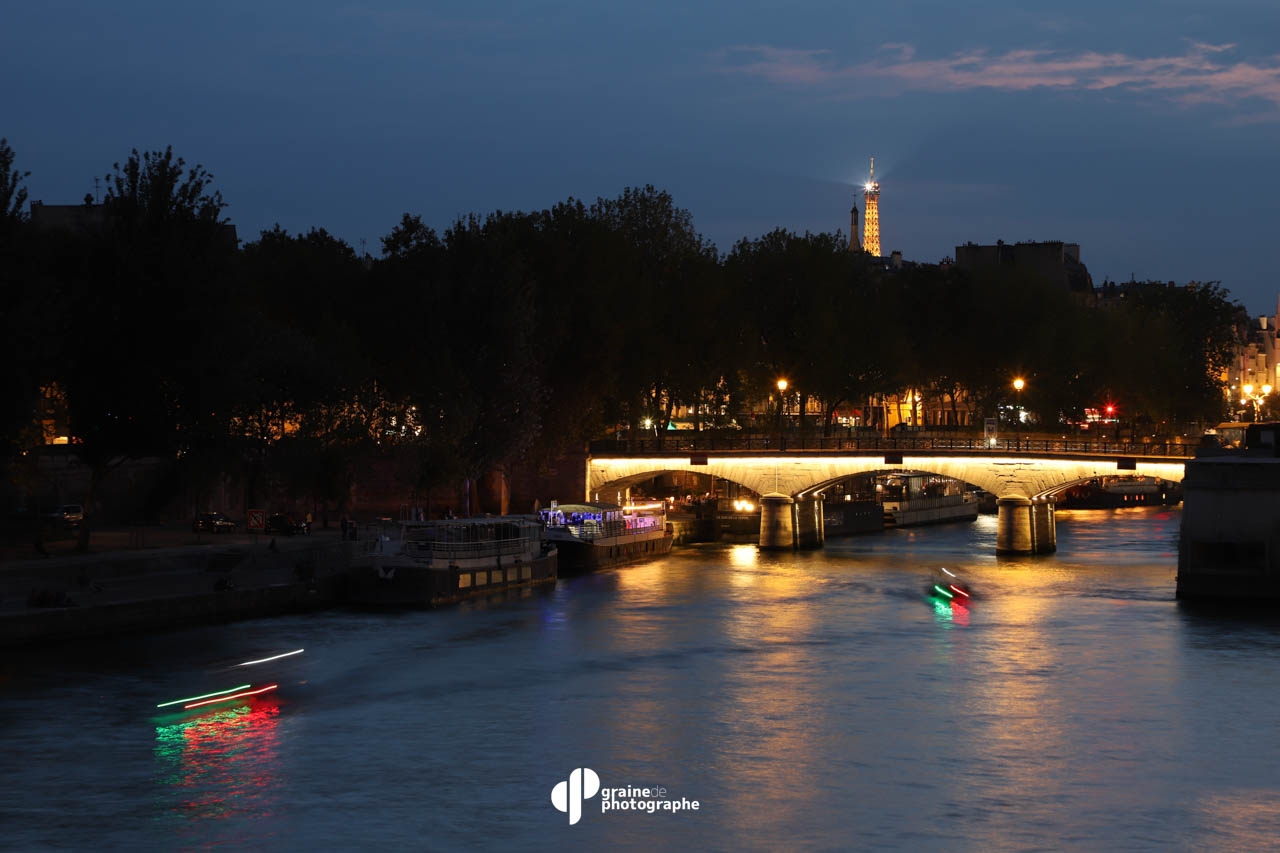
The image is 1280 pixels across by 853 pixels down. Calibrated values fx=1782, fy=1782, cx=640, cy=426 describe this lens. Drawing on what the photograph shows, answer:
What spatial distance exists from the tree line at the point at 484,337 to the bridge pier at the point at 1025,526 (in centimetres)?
1896

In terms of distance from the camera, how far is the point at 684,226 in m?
94.3

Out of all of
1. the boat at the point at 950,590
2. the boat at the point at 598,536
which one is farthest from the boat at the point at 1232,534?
the boat at the point at 598,536

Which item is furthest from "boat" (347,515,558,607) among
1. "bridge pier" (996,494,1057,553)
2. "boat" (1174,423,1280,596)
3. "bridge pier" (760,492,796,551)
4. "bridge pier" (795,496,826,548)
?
"boat" (1174,423,1280,596)

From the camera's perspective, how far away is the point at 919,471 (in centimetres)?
8081

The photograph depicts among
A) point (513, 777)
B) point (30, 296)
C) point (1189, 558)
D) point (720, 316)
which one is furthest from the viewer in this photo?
point (720, 316)

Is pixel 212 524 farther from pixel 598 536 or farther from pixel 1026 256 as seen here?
pixel 1026 256

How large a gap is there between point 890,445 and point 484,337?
1987 centimetres

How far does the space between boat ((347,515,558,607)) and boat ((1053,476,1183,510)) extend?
56.6 metres

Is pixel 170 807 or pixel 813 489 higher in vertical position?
pixel 813 489

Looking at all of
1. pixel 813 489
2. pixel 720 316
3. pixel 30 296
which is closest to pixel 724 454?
pixel 813 489

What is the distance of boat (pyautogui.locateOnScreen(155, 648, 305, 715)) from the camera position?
39.8 metres

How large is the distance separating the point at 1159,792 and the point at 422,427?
42.3 metres

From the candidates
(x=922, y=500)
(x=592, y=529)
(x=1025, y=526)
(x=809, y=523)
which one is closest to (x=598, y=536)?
(x=592, y=529)

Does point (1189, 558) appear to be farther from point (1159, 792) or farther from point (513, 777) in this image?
point (513, 777)
